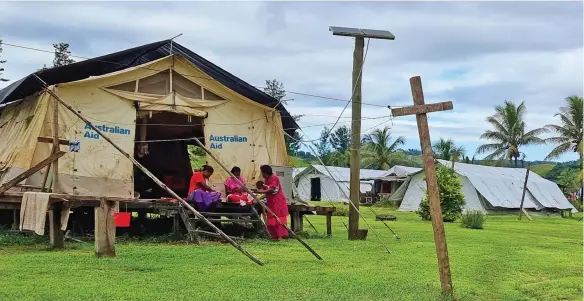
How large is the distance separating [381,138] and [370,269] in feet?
145

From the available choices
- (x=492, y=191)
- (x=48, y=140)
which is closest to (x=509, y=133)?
(x=492, y=191)

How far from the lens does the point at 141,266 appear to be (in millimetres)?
9211

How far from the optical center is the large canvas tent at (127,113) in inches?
547

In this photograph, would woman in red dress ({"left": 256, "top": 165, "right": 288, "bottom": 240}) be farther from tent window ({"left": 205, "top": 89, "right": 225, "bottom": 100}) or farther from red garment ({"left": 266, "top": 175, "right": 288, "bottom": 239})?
tent window ({"left": 205, "top": 89, "right": 225, "bottom": 100})

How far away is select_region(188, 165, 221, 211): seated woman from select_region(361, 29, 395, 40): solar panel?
4.26m

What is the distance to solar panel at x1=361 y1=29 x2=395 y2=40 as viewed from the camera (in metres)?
14.2

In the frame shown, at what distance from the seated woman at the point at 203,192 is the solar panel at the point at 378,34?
4258mm

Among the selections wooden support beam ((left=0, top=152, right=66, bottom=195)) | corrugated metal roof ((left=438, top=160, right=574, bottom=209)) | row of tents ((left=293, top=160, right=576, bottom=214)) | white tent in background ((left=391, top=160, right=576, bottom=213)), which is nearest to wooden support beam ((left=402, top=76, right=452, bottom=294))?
wooden support beam ((left=0, top=152, right=66, bottom=195))

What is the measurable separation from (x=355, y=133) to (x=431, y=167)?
23.0ft

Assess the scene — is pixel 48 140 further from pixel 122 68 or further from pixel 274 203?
pixel 274 203

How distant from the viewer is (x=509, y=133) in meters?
46.2

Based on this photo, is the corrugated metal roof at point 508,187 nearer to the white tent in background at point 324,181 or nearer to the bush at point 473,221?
the white tent in background at point 324,181

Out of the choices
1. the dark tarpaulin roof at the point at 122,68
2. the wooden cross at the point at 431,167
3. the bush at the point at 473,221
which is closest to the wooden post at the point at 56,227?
the dark tarpaulin roof at the point at 122,68

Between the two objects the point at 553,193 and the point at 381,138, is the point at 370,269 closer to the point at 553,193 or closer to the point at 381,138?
the point at 553,193
